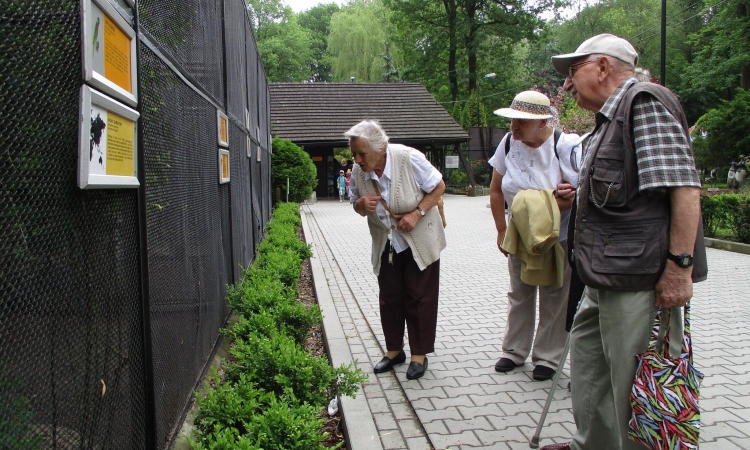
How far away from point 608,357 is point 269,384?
1.90 metres

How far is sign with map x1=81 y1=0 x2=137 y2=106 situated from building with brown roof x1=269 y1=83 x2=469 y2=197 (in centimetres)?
2748

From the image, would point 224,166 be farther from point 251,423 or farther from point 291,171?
Result: point 291,171

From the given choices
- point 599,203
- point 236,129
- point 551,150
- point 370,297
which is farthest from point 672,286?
point 236,129

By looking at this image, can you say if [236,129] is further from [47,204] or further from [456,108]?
[456,108]

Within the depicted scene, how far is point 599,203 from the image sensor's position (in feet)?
8.69

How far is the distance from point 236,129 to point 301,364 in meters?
4.22

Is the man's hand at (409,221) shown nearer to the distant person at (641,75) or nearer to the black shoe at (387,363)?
the black shoe at (387,363)

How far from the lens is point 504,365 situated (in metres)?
4.65

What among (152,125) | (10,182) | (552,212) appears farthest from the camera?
(552,212)

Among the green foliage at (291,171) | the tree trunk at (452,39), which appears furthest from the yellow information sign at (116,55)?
the tree trunk at (452,39)

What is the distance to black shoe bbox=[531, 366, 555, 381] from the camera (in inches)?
174

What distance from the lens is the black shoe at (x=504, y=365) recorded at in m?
4.64

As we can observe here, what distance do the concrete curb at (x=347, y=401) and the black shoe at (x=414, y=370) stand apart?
399mm

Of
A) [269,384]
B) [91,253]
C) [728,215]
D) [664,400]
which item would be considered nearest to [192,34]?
[269,384]
